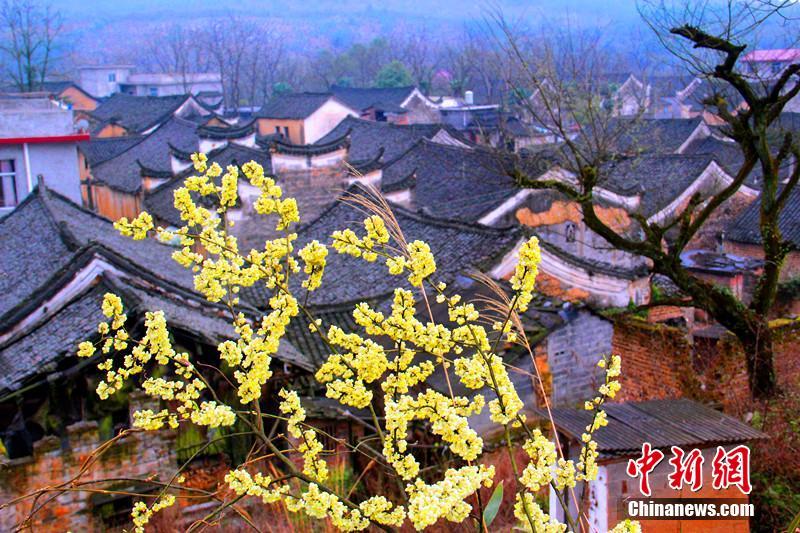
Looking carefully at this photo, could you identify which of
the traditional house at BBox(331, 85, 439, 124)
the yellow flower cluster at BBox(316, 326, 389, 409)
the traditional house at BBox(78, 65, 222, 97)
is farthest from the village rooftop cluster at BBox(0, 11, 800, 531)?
the traditional house at BBox(78, 65, 222, 97)

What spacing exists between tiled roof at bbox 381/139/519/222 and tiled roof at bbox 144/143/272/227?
423 cm

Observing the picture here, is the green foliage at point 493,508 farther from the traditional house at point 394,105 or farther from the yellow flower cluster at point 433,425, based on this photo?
the traditional house at point 394,105

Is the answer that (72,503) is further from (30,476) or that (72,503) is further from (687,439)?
(687,439)

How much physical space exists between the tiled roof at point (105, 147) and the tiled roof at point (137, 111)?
6.03 m

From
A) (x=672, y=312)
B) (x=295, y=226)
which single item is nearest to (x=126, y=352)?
(x=672, y=312)

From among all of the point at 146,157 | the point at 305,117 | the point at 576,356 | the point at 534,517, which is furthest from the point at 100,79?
the point at 534,517

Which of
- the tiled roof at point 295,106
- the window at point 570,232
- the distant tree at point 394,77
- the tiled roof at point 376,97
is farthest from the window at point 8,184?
the distant tree at point 394,77

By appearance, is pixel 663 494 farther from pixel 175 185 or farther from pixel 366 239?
pixel 175 185

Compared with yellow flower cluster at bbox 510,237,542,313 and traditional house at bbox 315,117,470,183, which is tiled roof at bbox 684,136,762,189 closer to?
traditional house at bbox 315,117,470,183

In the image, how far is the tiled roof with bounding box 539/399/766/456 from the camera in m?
6.22

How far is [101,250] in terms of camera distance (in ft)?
31.1

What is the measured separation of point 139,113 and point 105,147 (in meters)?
11.2

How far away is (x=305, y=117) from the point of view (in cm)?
3978

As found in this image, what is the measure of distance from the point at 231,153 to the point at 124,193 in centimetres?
602
